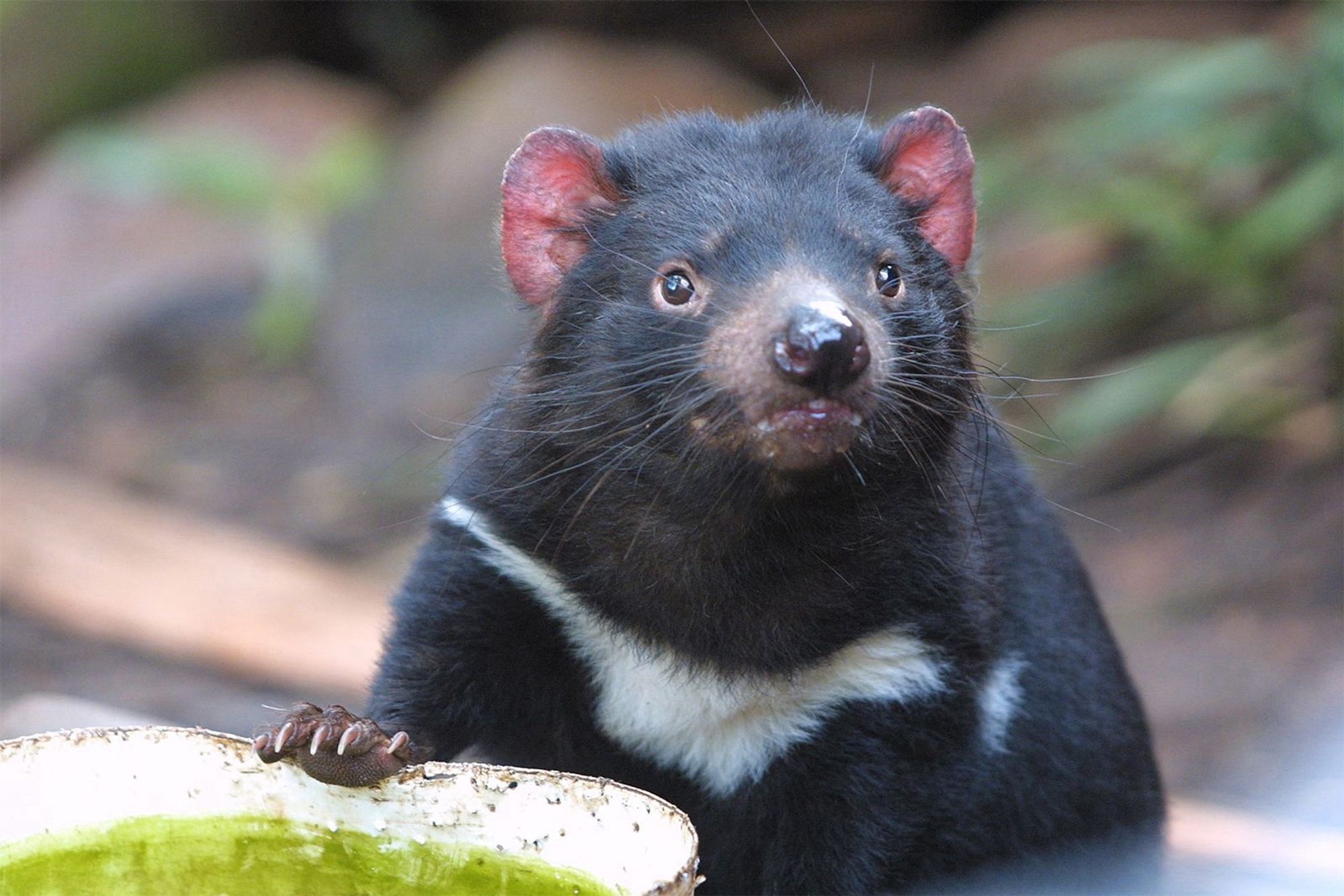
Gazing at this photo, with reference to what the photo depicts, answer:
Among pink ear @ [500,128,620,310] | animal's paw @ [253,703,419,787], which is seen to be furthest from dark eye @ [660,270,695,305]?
animal's paw @ [253,703,419,787]

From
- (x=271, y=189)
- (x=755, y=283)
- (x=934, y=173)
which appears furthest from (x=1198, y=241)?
(x=271, y=189)

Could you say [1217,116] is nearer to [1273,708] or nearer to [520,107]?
[1273,708]

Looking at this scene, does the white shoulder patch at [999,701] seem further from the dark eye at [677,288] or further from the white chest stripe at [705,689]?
the dark eye at [677,288]

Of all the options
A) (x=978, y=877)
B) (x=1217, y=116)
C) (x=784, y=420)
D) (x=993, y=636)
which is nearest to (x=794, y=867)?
(x=978, y=877)

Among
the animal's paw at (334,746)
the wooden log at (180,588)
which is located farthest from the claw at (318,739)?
the wooden log at (180,588)

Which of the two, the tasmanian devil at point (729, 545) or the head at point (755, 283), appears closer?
the head at point (755, 283)

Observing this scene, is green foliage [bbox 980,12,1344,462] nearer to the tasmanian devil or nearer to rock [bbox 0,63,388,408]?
the tasmanian devil

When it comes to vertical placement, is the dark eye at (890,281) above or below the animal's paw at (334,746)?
above

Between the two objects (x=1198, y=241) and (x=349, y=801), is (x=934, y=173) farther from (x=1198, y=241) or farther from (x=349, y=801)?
(x=1198, y=241)
